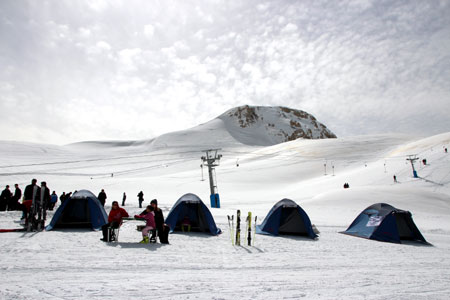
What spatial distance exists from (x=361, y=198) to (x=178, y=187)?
25.4 meters

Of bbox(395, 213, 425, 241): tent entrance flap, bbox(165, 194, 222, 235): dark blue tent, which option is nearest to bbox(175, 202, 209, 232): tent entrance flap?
bbox(165, 194, 222, 235): dark blue tent

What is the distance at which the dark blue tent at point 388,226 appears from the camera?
38.5ft

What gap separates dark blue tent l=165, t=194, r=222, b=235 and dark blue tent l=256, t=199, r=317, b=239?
2367 millimetres

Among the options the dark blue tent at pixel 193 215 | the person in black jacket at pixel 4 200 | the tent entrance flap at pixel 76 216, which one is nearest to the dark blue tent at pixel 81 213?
the tent entrance flap at pixel 76 216

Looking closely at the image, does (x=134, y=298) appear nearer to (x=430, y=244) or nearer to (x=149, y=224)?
(x=149, y=224)

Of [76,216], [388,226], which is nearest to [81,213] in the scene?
[76,216]

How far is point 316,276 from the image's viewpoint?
6.34 metres

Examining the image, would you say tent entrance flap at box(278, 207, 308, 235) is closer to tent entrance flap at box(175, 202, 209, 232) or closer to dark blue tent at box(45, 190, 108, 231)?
tent entrance flap at box(175, 202, 209, 232)

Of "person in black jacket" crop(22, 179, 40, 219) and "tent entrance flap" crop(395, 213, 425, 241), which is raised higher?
"person in black jacket" crop(22, 179, 40, 219)

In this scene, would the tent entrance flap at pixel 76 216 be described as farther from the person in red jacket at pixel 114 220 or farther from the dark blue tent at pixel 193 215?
the dark blue tent at pixel 193 215

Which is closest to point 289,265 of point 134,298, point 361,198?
point 134,298

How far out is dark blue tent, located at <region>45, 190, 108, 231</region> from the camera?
1141 cm

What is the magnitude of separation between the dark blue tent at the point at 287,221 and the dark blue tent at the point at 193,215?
237cm

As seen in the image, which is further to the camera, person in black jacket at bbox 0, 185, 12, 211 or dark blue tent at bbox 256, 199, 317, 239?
person in black jacket at bbox 0, 185, 12, 211
